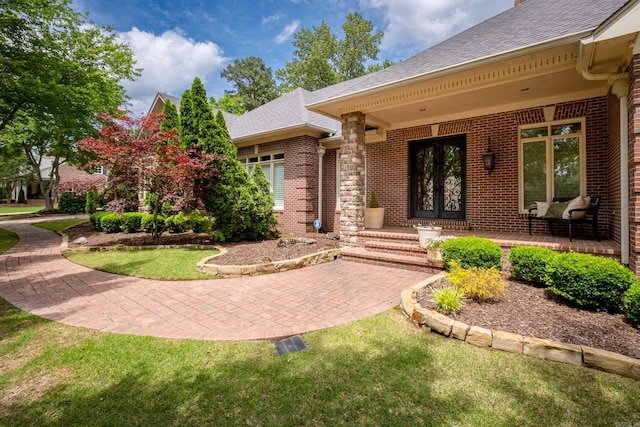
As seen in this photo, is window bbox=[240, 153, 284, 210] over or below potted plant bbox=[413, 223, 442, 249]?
over

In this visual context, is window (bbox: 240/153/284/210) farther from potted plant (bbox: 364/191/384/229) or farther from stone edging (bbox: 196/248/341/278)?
stone edging (bbox: 196/248/341/278)

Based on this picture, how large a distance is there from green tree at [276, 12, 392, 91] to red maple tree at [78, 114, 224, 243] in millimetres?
20074

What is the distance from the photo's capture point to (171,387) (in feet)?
7.41

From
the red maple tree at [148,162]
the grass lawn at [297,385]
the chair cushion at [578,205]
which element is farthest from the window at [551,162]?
the red maple tree at [148,162]

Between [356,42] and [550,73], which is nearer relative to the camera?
[550,73]

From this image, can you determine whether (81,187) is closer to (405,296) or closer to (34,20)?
(34,20)

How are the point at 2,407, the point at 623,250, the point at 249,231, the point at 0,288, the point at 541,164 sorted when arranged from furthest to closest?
1. the point at 249,231
2. the point at 541,164
3. the point at 0,288
4. the point at 623,250
5. the point at 2,407

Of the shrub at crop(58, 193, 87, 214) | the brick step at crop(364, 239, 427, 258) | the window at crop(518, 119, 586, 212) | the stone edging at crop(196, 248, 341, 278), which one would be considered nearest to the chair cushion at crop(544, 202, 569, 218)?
the window at crop(518, 119, 586, 212)

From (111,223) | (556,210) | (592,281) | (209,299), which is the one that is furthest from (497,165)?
(111,223)

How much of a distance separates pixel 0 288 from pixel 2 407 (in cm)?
403

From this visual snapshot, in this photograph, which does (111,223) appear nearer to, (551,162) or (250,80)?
(551,162)

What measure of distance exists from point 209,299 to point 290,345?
1.84m

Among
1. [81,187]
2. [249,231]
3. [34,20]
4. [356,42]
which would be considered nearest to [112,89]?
[34,20]

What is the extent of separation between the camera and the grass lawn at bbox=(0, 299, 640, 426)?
197 centimetres
